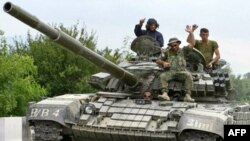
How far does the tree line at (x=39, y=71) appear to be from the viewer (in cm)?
2994

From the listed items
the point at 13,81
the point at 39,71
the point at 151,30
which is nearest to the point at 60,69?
the point at 39,71

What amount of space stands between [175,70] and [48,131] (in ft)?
11.0

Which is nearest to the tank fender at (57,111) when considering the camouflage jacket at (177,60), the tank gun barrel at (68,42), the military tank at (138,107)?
the military tank at (138,107)

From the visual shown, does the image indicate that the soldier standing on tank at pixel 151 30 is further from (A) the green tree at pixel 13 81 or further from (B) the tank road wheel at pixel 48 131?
(A) the green tree at pixel 13 81

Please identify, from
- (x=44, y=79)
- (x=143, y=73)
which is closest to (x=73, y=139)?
(x=143, y=73)

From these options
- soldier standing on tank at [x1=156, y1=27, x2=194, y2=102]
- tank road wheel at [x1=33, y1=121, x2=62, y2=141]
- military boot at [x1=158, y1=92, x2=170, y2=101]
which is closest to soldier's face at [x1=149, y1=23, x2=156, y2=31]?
soldier standing on tank at [x1=156, y1=27, x2=194, y2=102]

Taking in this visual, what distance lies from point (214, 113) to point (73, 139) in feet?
12.4

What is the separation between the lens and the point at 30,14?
1514 cm

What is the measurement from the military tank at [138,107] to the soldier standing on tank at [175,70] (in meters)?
0.24

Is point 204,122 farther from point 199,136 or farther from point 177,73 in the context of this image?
point 177,73

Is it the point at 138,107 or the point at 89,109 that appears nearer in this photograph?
the point at 138,107

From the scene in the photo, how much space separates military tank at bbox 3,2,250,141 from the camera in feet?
54.9

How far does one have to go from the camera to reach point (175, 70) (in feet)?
60.7

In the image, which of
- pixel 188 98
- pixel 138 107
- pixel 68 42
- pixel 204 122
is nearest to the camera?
pixel 68 42
